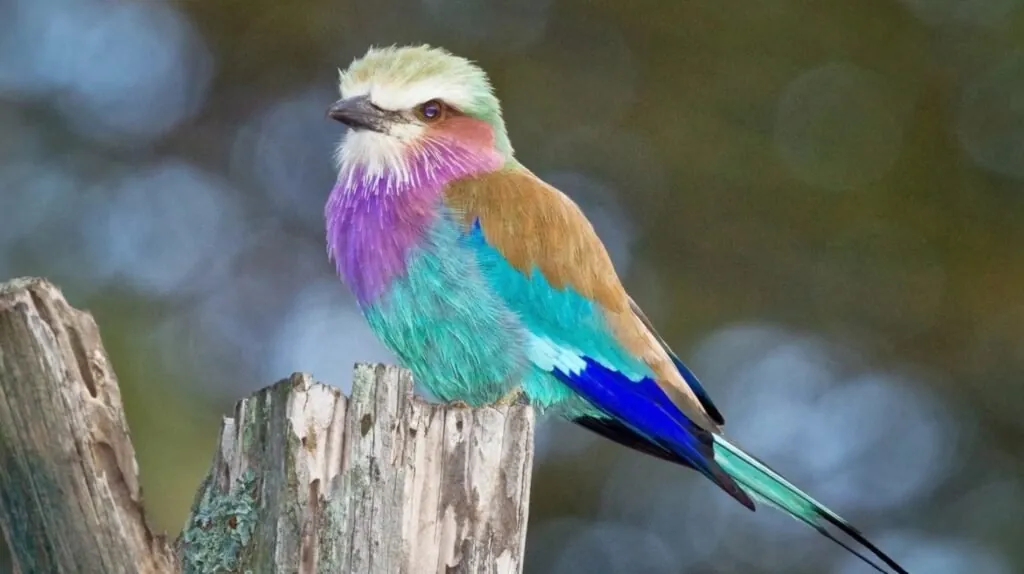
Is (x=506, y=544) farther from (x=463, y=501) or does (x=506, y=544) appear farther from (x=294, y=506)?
(x=294, y=506)

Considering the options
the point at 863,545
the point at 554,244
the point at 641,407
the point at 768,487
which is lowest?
the point at 863,545

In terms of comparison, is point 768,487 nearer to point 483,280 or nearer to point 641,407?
point 641,407

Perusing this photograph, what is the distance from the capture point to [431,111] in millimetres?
4414

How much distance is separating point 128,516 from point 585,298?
6.42 ft

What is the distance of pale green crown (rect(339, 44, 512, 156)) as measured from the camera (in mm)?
4285

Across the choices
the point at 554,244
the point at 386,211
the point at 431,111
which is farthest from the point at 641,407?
the point at 431,111

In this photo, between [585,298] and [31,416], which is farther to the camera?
[585,298]

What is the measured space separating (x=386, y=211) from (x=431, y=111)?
436 mm

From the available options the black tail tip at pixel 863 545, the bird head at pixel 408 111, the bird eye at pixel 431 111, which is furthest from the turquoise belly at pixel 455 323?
the black tail tip at pixel 863 545

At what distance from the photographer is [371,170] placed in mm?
Result: 4316

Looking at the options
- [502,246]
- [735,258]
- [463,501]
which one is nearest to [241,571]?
[463,501]

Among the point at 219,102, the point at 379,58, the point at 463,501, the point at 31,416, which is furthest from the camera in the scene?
the point at 219,102

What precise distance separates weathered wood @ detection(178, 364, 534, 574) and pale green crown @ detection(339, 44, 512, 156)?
169 centimetres

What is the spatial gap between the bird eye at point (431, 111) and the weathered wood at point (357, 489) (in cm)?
174
